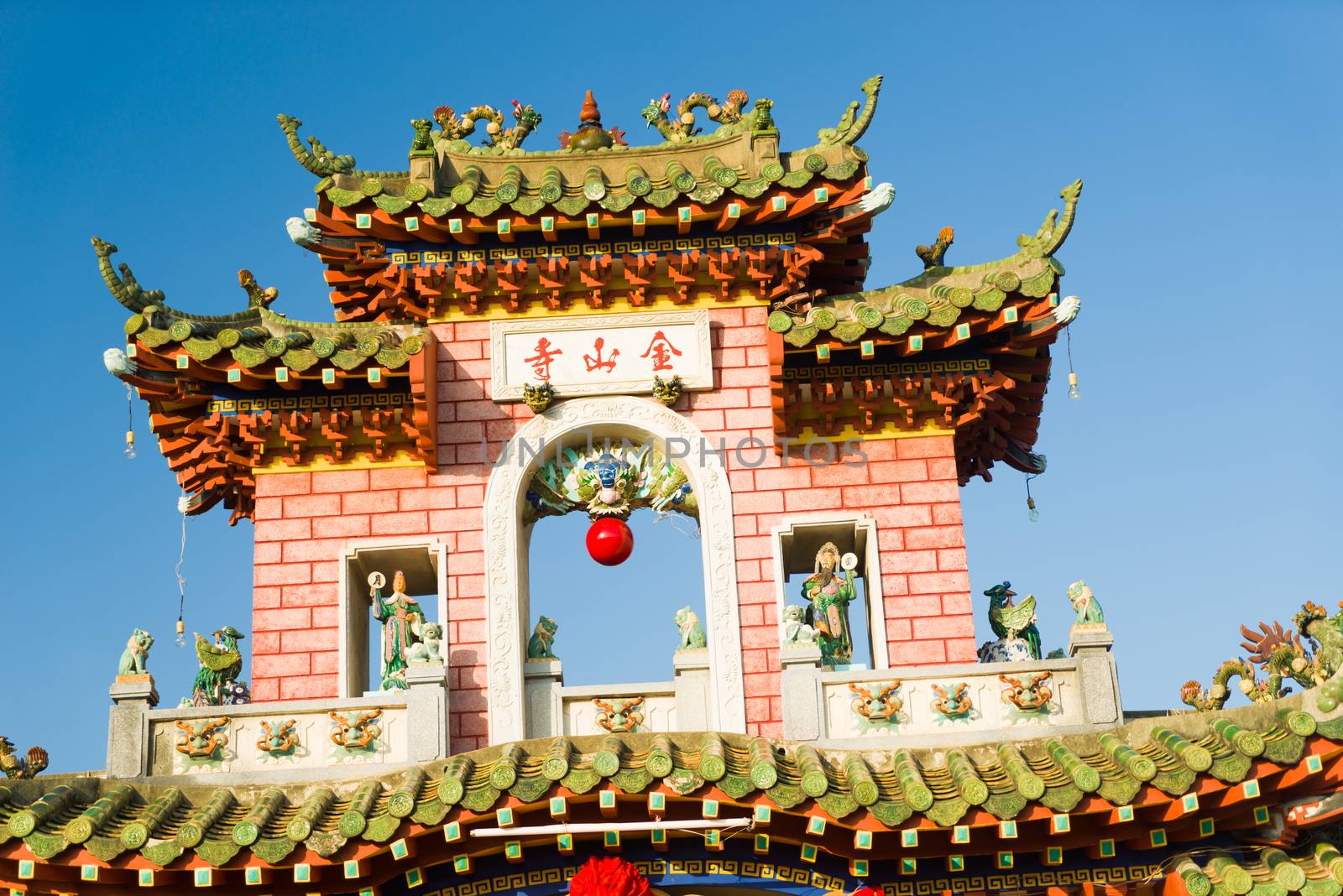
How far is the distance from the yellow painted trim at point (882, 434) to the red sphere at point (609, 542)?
6.49ft

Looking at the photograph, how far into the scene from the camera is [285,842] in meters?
14.7

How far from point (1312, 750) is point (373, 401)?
921cm

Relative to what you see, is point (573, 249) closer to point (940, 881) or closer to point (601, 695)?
point (601, 695)

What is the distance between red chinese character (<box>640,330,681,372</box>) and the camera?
62.6 feet

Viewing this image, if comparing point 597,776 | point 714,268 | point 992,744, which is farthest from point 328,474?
point 992,744

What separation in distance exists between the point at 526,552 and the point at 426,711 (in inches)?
107

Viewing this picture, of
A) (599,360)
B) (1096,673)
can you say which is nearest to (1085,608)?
(1096,673)

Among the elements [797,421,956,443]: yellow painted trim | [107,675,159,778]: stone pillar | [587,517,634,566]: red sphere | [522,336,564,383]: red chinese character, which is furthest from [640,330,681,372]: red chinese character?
[107,675,159,778]: stone pillar

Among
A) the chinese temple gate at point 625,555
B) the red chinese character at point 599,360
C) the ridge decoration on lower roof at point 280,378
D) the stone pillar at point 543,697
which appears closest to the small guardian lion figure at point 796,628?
the chinese temple gate at point 625,555

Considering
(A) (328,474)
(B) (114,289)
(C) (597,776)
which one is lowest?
(C) (597,776)

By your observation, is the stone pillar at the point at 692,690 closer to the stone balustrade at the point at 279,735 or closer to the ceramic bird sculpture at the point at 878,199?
the stone balustrade at the point at 279,735

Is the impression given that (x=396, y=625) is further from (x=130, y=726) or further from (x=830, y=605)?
(x=830, y=605)

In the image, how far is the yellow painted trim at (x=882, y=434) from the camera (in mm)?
18938

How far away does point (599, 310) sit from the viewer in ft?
63.4
